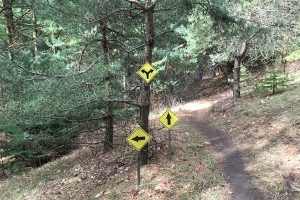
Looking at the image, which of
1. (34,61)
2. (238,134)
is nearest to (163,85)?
(238,134)

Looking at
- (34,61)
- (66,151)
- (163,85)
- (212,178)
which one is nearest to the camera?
(212,178)

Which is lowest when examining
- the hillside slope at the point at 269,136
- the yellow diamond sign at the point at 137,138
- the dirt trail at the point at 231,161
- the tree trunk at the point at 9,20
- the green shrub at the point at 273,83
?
the dirt trail at the point at 231,161

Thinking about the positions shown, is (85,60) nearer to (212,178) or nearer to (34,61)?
(34,61)

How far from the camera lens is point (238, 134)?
12945 millimetres

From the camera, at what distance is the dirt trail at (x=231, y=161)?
7926mm

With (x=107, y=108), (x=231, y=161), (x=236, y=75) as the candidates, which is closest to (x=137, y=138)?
(x=231, y=161)

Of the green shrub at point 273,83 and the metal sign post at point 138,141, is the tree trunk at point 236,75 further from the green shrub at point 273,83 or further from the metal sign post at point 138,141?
the metal sign post at point 138,141

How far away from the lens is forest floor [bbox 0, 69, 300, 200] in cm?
841

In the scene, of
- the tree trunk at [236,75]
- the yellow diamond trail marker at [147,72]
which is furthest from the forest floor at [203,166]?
the yellow diamond trail marker at [147,72]

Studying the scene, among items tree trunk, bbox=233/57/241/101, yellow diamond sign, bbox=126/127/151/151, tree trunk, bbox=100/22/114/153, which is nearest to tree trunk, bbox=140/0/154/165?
yellow diamond sign, bbox=126/127/151/151

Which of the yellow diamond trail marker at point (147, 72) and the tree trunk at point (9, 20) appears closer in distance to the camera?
the yellow diamond trail marker at point (147, 72)

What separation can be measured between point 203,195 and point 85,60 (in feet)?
25.2

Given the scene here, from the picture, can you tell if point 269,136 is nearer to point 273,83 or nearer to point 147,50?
point 147,50

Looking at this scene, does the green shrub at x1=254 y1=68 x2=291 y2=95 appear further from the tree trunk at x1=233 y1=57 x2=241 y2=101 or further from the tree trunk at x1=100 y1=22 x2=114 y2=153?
the tree trunk at x1=100 y1=22 x2=114 y2=153
